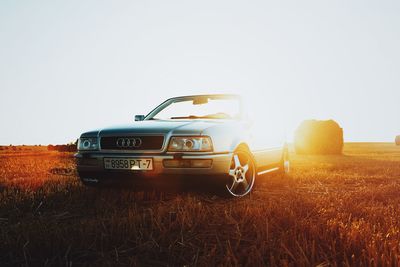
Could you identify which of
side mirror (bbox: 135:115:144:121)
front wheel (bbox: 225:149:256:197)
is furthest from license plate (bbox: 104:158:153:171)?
side mirror (bbox: 135:115:144:121)

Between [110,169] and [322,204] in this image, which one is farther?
[110,169]

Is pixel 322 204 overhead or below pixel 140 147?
below

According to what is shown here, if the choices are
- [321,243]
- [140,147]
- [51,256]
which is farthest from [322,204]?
[51,256]

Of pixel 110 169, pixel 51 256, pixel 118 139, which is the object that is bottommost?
pixel 51 256

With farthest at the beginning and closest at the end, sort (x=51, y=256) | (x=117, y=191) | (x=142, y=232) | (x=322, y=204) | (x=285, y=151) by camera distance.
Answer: (x=285, y=151)
(x=117, y=191)
(x=322, y=204)
(x=142, y=232)
(x=51, y=256)

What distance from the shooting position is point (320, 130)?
23.3 metres

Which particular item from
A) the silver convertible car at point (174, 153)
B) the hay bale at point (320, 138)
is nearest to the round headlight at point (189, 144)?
the silver convertible car at point (174, 153)

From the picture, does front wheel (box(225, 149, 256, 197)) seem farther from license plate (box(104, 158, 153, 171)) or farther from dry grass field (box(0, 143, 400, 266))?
license plate (box(104, 158, 153, 171))

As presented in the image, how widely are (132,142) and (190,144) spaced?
696 mm

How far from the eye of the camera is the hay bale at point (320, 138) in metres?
23.1

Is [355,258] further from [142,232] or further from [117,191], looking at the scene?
[117,191]

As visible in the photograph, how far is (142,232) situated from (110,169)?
5.94 ft

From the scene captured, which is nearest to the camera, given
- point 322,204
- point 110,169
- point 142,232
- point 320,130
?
point 142,232

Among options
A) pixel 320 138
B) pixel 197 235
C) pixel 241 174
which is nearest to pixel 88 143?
pixel 241 174
